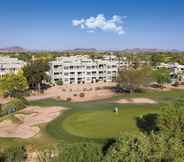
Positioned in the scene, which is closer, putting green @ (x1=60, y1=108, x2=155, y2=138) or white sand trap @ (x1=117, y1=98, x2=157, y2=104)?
putting green @ (x1=60, y1=108, x2=155, y2=138)

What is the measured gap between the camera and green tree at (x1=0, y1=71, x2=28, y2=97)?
227 ft

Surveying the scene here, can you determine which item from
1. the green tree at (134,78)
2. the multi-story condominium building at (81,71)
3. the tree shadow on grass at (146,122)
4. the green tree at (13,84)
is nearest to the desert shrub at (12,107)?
the green tree at (13,84)

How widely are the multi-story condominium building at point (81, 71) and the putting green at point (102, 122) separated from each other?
136 ft

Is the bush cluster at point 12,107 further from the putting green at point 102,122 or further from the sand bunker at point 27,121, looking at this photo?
the putting green at point 102,122

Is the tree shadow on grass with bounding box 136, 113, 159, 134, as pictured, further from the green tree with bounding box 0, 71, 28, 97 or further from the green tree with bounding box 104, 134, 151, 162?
the green tree with bounding box 0, 71, 28, 97

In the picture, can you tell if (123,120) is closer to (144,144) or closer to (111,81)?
(144,144)

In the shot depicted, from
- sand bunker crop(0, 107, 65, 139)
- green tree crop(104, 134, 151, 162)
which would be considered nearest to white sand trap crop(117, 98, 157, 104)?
sand bunker crop(0, 107, 65, 139)

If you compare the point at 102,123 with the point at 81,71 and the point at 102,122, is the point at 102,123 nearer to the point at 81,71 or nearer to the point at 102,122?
the point at 102,122

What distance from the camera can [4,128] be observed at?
143 ft

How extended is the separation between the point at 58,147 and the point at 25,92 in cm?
5247

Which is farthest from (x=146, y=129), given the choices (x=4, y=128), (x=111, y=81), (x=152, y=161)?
(x=111, y=81)

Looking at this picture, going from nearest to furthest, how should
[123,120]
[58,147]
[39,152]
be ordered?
1. [58,147]
2. [39,152]
3. [123,120]

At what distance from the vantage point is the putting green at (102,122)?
134 feet

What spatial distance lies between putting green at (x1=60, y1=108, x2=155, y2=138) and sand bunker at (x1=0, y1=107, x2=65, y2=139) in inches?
164
